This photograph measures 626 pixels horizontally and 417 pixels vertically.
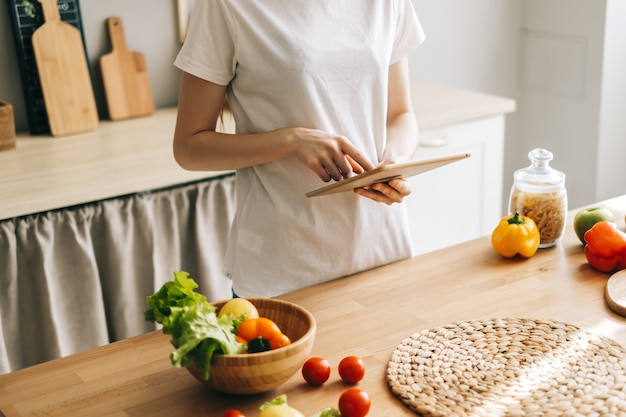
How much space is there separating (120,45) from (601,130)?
1.93m

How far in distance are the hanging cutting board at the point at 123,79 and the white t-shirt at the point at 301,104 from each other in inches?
44.3

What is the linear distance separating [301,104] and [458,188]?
1.39 meters

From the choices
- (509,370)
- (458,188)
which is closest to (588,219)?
(509,370)

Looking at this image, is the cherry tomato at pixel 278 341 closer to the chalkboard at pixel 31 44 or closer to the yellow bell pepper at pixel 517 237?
the yellow bell pepper at pixel 517 237

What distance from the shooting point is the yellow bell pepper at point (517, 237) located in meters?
1.65

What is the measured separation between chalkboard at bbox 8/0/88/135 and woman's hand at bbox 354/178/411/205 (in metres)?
1.43

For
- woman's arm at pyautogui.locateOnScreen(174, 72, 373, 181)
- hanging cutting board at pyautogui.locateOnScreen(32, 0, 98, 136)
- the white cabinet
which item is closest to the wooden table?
woman's arm at pyautogui.locateOnScreen(174, 72, 373, 181)

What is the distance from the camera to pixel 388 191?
150cm

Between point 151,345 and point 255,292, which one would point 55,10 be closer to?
point 255,292

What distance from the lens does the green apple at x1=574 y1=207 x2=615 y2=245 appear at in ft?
5.59

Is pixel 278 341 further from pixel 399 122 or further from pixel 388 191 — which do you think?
pixel 399 122

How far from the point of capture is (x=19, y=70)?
2570mm

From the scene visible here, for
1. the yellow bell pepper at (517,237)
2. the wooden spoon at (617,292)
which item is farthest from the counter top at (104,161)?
the wooden spoon at (617,292)

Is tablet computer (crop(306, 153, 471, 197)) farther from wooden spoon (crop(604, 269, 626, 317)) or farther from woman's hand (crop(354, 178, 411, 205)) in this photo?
wooden spoon (crop(604, 269, 626, 317))
